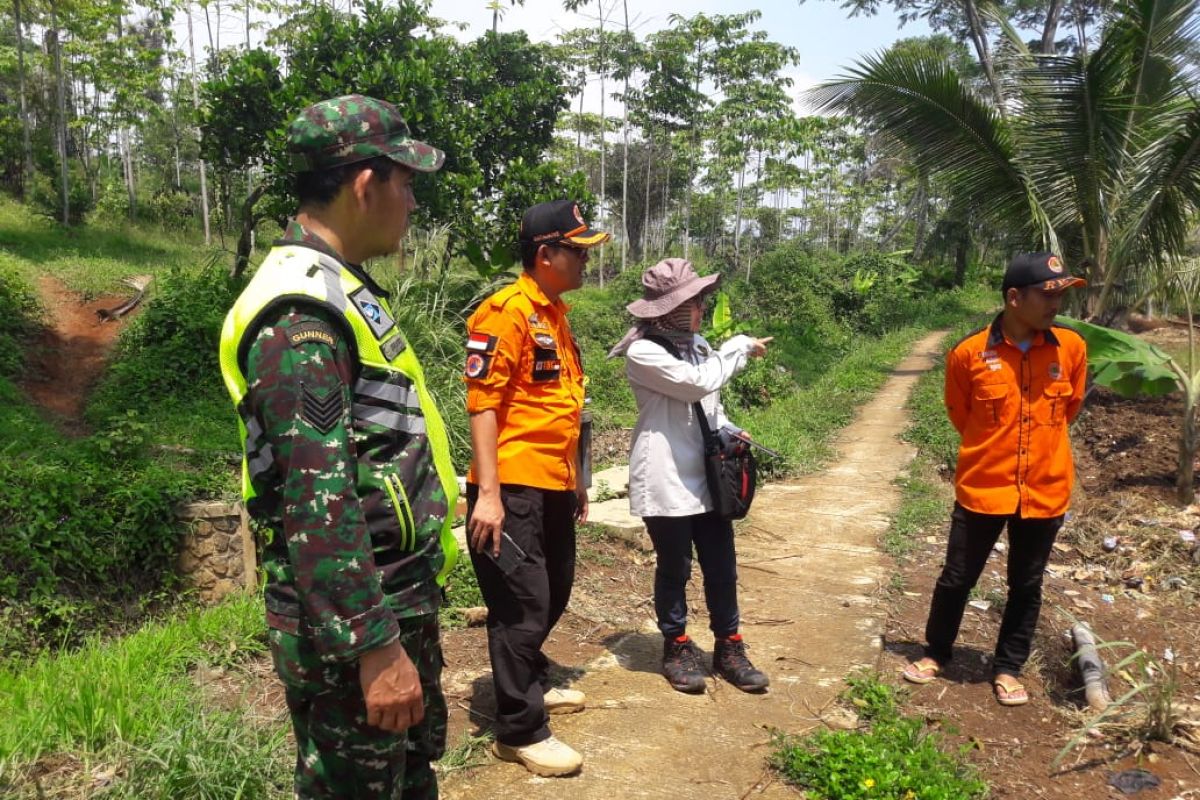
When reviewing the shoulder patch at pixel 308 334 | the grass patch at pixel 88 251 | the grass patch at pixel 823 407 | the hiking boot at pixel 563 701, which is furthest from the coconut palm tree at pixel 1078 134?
the grass patch at pixel 88 251

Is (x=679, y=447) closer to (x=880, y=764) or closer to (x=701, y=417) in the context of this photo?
(x=701, y=417)

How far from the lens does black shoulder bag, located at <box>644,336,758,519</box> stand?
10.3 feet

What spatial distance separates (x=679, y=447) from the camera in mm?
3184

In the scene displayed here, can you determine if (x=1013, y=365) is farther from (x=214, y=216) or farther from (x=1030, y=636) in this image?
(x=214, y=216)

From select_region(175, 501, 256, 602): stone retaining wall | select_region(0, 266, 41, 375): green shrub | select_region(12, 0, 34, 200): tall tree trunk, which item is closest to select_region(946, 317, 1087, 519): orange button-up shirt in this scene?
select_region(175, 501, 256, 602): stone retaining wall

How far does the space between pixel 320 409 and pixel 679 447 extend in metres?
1.92

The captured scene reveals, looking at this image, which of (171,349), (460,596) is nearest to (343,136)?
(460,596)

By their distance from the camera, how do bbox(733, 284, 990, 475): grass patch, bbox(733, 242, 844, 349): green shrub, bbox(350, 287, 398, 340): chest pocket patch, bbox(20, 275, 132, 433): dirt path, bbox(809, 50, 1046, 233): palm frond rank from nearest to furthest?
bbox(350, 287, 398, 340): chest pocket patch → bbox(733, 284, 990, 475): grass patch → bbox(809, 50, 1046, 233): palm frond → bbox(20, 275, 132, 433): dirt path → bbox(733, 242, 844, 349): green shrub

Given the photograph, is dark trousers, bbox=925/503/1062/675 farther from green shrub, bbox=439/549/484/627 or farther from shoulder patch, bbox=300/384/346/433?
shoulder patch, bbox=300/384/346/433

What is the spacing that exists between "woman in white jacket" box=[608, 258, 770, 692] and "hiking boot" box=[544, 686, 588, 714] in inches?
16.2

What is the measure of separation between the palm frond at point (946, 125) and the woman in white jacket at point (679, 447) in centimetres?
640

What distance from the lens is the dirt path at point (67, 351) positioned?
8.84m

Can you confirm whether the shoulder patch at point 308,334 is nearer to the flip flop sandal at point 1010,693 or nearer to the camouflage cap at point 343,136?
the camouflage cap at point 343,136

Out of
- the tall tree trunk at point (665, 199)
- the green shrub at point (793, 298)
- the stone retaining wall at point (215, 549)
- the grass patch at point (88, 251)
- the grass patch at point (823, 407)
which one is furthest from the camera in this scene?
the tall tree trunk at point (665, 199)
